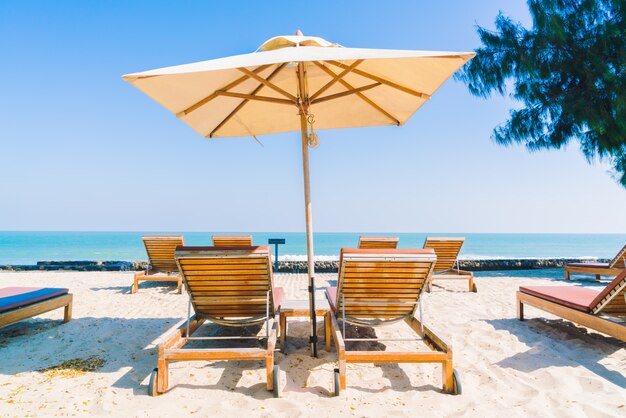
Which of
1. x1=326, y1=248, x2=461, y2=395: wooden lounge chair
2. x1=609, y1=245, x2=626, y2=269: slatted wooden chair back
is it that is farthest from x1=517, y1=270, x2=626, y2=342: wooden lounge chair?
x1=609, y1=245, x2=626, y2=269: slatted wooden chair back

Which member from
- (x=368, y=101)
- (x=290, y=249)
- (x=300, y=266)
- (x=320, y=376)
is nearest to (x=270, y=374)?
(x=320, y=376)

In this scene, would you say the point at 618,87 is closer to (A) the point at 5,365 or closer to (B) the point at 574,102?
(B) the point at 574,102

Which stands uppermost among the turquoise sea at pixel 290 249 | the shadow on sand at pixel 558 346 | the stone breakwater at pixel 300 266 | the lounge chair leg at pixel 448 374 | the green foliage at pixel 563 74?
the green foliage at pixel 563 74

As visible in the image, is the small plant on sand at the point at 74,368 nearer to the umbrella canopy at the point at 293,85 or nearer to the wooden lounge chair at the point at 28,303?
the wooden lounge chair at the point at 28,303

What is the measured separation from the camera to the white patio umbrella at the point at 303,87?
8.00 feet

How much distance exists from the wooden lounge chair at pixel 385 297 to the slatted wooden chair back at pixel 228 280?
2.16 ft

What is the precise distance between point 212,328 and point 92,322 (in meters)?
1.57

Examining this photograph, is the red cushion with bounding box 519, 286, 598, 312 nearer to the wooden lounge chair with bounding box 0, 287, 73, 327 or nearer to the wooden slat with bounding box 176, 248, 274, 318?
the wooden slat with bounding box 176, 248, 274, 318

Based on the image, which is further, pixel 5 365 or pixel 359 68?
pixel 359 68

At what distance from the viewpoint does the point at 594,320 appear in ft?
10.2

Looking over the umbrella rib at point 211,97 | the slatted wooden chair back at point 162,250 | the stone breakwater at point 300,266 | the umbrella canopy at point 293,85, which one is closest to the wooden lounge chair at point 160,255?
the slatted wooden chair back at point 162,250

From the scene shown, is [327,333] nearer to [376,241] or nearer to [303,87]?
[303,87]

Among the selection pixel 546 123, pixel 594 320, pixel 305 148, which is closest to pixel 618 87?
pixel 546 123

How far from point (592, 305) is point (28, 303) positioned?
221 inches
